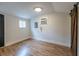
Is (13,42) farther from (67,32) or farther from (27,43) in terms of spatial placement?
(67,32)

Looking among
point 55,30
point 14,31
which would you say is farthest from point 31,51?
point 55,30

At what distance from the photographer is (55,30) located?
3922 mm

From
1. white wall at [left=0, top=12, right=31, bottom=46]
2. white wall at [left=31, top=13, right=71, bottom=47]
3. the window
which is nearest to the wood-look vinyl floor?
white wall at [left=0, top=12, right=31, bottom=46]

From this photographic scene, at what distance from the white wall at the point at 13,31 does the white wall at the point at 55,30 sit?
338mm

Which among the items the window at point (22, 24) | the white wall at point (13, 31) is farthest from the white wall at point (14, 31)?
the window at point (22, 24)

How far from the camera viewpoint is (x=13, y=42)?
134 inches

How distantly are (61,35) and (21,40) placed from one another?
5.50 feet

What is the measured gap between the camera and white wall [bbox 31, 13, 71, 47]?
3522 mm

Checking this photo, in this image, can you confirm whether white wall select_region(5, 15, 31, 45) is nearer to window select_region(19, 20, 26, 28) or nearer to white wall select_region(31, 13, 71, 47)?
window select_region(19, 20, 26, 28)

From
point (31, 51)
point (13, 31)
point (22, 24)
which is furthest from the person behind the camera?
point (22, 24)

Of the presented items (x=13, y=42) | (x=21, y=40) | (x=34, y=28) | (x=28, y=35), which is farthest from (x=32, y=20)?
Result: (x=13, y=42)

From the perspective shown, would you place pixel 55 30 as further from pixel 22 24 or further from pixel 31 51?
pixel 31 51

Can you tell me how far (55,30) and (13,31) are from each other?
5.82 ft

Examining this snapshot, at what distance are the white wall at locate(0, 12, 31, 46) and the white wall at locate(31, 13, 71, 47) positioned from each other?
34 cm
